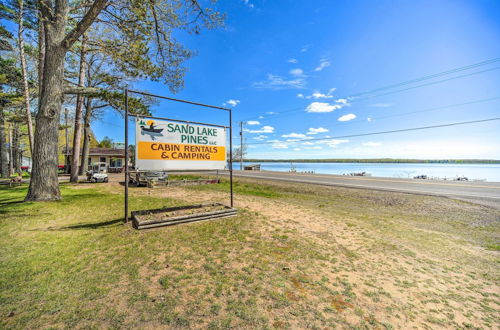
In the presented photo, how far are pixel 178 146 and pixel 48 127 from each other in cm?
626

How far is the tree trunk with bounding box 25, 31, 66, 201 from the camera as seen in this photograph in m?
7.52

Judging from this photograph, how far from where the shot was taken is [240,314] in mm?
2170

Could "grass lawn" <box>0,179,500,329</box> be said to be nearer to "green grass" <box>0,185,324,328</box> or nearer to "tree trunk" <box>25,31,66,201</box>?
"green grass" <box>0,185,324,328</box>

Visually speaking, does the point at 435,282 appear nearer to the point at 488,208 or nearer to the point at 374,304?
the point at 374,304

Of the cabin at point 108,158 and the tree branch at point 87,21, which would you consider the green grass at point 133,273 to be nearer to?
the tree branch at point 87,21

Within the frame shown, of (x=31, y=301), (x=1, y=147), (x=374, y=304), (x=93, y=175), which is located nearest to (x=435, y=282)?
(x=374, y=304)

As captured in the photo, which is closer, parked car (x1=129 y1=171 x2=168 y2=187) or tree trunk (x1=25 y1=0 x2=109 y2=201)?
tree trunk (x1=25 y1=0 x2=109 y2=201)

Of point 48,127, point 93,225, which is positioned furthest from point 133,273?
point 48,127

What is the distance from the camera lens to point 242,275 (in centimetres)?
293

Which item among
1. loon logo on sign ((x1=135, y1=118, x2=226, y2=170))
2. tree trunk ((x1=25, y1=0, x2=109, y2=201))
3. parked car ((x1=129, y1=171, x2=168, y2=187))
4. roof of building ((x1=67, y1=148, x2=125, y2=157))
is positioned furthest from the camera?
roof of building ((x1=67, y1=148, x2=125, y2=157))

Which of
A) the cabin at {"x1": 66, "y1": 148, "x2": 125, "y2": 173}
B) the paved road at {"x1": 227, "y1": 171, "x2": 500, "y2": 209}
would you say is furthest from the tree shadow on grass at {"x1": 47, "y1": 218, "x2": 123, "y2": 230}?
the cabin at {"x1": 66, "y1": 148, "x2": 125, "y2": 173}

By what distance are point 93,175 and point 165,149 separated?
15.0 meters

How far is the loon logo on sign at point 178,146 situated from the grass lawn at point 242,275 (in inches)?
73.8

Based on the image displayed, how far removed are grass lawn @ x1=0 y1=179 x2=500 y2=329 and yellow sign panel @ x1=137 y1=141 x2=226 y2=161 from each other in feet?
6.63
